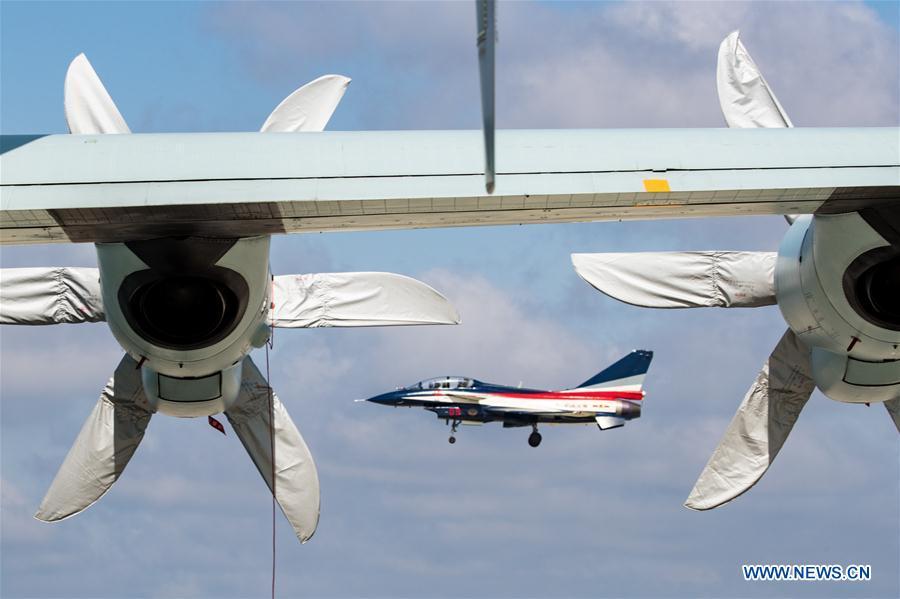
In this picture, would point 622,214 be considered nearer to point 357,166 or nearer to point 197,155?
point 357,166

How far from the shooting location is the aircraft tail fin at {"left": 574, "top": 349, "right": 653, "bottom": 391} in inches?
1716

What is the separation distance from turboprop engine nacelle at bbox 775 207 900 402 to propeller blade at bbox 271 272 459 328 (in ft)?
9.10

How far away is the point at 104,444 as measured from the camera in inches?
431

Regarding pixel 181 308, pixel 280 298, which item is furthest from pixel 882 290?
pixel 181 308

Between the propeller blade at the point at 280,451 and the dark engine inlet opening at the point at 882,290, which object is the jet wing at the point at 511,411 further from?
the dark engine inlet opening at the point at 882,290

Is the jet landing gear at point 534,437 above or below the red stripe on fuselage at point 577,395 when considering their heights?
below

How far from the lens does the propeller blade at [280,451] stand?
10.9 metres

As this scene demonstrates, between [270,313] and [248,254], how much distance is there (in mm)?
1231

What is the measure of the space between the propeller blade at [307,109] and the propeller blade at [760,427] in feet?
14.5

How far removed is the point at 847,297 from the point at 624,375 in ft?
113

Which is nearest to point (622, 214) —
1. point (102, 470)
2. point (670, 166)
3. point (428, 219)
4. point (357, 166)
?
point (670, 166)

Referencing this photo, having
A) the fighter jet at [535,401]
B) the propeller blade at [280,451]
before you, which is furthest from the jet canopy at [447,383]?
the propeller blade at [280,451]

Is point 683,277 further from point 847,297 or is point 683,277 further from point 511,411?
point 511,411

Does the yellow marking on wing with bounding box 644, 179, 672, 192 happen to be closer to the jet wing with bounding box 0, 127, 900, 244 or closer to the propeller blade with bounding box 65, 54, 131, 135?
the jet wing with bounding box 0, 127, 900, 244
